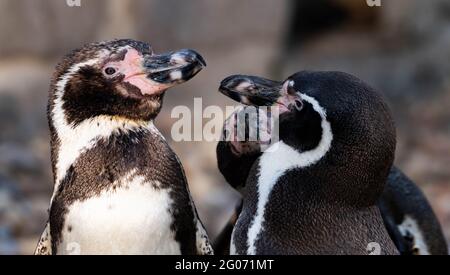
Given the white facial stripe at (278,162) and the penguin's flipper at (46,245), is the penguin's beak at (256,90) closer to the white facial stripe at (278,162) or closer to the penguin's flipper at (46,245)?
the white facial stripe at (278,162)

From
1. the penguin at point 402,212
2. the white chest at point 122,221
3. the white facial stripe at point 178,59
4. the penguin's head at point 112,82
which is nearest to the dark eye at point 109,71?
the penguin's head at point 112,82

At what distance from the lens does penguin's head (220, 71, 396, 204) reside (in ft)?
8.38

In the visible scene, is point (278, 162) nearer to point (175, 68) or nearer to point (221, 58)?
point (175, 68)

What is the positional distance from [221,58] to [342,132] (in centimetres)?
371

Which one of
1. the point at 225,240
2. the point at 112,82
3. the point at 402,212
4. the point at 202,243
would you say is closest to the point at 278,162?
the point at 202,243

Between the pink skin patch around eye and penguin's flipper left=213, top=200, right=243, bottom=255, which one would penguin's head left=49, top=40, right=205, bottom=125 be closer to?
the pink skin patch around eye

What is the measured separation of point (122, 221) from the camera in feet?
8.75

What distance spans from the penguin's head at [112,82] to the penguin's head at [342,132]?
1.03ft

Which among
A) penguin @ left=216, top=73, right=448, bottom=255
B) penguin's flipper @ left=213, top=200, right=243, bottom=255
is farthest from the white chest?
penguin's flipper @ left=213, top=200, right=243, bottom=255

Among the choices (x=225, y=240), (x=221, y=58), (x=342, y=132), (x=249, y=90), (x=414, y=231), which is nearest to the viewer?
(x=342, y=132)

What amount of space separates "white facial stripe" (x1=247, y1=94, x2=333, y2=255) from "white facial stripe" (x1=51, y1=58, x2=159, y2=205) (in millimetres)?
344

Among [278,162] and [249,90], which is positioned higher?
[249,90]

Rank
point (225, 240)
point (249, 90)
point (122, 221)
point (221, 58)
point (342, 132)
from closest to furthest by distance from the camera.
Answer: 1. point (342, 132)
2. point (122, 221)
3. point (249, 90)
4. point (225, 240)
5. point (221, 58)

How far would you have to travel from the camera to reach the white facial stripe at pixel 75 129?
2730 millimetres
